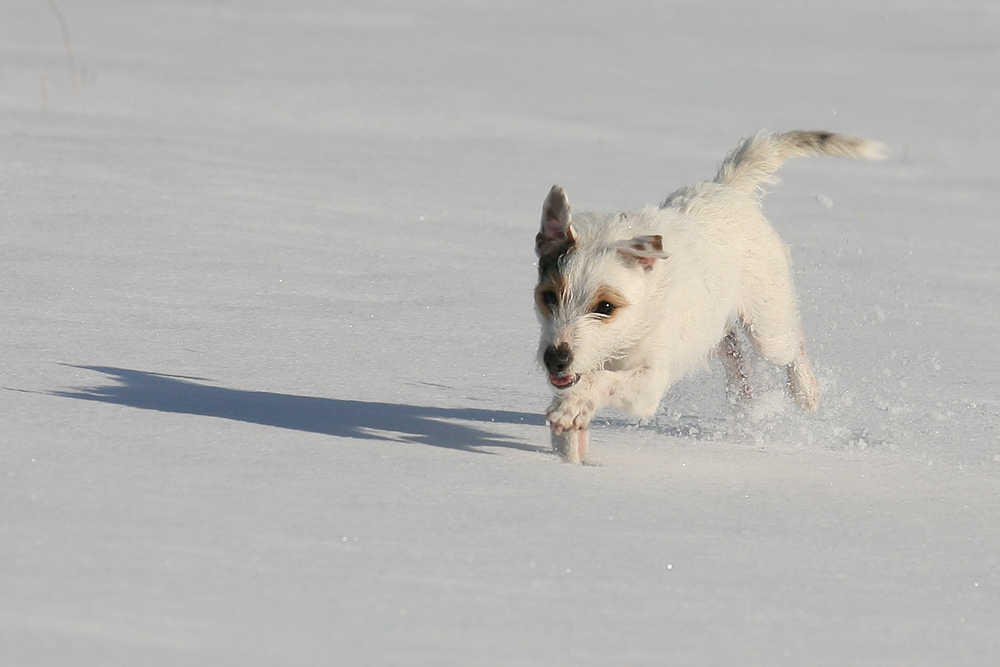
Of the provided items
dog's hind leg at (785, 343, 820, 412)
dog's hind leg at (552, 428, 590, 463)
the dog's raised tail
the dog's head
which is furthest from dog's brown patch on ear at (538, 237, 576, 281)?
dog's hind leg at (785, 343, 820, 412)

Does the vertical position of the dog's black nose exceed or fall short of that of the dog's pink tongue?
it exceeds it

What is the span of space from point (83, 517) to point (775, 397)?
3015 mm

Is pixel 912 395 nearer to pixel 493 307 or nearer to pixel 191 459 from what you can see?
pixel 493 307

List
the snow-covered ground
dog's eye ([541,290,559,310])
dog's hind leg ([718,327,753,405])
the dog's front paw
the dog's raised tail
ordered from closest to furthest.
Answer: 1. the snow-covered ground
2. the dog's front paw
3. dog's eye ([541,290,559,310])
4. the dog's raised tail
5. dog's hind leg ([718,327,753,405])

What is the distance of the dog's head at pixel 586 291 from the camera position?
3.91 m

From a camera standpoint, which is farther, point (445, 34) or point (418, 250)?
point (445, 34)

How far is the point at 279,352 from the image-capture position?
4.92m

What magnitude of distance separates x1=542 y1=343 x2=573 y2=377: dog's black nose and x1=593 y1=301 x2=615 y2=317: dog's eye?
0.16 metres

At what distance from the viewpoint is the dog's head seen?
12.8ft

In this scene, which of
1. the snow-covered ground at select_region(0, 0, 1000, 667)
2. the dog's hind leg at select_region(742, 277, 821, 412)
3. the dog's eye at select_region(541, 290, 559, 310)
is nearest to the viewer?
the snow-covered ground at select_region(0, 0, 1000, 667)

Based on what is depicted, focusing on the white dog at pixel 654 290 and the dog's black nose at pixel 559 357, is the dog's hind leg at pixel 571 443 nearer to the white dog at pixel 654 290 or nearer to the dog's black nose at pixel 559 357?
the white dog at pixel 654 290

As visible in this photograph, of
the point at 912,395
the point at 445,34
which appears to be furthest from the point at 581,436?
the point at 445,34

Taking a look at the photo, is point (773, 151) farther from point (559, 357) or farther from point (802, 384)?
point (559, 357)

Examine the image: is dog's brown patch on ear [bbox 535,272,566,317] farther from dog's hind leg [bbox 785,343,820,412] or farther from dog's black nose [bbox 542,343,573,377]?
dog's hind leg [bbox 785,343,820,412]
